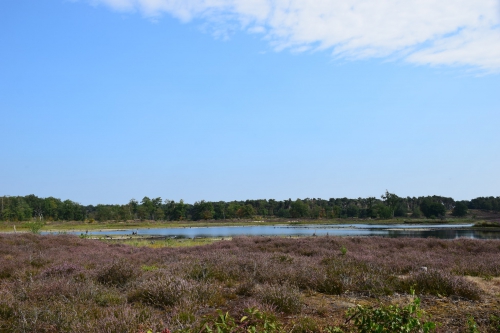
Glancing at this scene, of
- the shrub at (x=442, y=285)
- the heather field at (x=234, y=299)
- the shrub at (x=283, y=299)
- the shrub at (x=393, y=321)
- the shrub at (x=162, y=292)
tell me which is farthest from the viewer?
the shrub at (x=442, y=285)

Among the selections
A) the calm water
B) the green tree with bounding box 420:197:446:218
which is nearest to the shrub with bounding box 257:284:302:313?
the calm water

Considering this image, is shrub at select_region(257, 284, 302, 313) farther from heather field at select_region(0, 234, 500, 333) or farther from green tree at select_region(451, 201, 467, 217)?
green tree at select_region(451, 201, 467, 217)

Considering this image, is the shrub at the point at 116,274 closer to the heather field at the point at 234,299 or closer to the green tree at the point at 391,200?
the heather field at the point at 234,299

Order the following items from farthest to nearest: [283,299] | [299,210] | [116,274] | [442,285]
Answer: [299,210] < [116,274] < [442,285] < [283,299]

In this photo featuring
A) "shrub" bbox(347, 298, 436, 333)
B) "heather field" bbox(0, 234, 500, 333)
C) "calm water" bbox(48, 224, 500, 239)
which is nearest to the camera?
"shrub" bbox(347, 298, 436, 333)

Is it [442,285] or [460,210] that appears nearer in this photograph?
[442,285]

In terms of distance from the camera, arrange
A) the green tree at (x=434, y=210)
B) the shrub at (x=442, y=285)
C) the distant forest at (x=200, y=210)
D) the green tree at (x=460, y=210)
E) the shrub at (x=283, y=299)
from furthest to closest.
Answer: the green tree at (x=460, y=210), the green tree at (x=434, y=210), the distant forest at (x=200, y=210), the shrub at (x=442, y=285), the shrub at (x=283, y=299)

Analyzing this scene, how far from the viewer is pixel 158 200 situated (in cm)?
16175

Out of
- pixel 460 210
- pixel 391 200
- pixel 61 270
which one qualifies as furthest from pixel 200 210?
Answer: pixel 61 270

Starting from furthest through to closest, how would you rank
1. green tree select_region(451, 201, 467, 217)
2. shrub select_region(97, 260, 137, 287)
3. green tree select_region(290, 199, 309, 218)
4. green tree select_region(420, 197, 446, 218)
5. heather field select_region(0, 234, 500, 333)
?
1. green tree select_region(290, 199, 309, 218)
2. green tree select_region(451, 201, 467, 217)
3. green tree select_region(420, 197, 446, 218)
4. shrub select_region(97, 260, 137, 287)
5. heather field select_region(0, 234, 500, 333)

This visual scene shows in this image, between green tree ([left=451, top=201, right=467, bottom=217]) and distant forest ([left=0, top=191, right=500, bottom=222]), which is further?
green tree ([left=451, top=201, right=467, bottom=217])

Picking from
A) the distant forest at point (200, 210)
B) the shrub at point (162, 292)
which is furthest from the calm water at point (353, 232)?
the distant forest at point (200, 210)

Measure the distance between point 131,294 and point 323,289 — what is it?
4360 mm

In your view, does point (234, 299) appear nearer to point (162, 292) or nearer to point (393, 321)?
point (162, 292)
